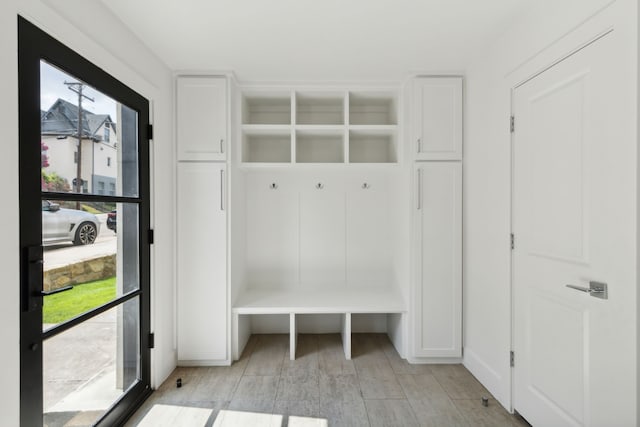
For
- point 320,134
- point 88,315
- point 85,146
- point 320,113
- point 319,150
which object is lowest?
point 88,315

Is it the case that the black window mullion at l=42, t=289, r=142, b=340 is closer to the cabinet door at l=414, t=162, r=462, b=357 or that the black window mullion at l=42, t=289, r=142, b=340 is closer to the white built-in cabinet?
the white built-in cabinet

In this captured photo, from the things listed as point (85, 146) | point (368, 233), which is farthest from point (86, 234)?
point (368, 233)

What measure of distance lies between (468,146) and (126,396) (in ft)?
10.0

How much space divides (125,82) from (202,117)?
2.20 ft

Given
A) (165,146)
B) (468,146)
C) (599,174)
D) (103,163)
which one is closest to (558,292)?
(599,174)

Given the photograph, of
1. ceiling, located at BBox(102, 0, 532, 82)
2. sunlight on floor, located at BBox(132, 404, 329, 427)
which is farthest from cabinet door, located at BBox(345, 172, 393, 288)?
sunlight on floor, located at BBox(132, 404, 329, 427)

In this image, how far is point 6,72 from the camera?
121cm

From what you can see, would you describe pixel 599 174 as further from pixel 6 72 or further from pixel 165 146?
pixel 165 146

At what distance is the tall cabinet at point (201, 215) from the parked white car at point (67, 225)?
87 cm

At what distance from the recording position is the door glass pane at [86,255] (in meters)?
1.46

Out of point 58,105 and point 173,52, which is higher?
point 173,52

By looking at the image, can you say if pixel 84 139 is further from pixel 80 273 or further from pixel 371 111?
pixel 371 111

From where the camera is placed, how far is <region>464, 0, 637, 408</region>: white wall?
70.6 inches

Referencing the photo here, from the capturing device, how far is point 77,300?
1630 mm
